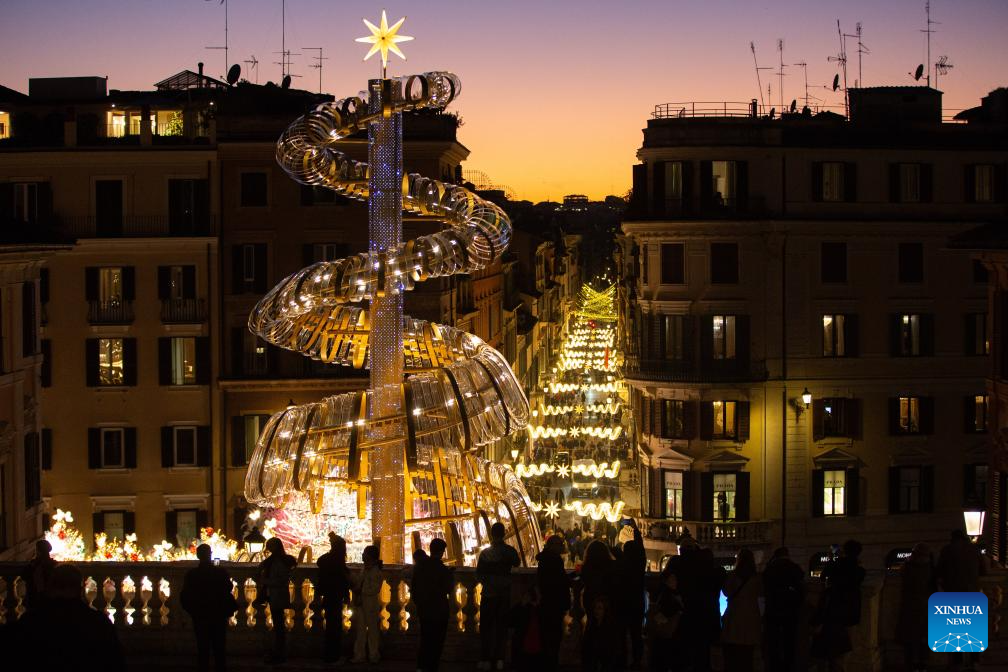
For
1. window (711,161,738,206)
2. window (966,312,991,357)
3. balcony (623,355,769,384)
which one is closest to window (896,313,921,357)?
window (966,312,991,357)

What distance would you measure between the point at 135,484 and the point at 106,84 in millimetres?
16453

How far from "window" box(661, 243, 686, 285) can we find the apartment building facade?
46 mm

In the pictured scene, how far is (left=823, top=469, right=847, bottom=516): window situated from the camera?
5031 centimetres

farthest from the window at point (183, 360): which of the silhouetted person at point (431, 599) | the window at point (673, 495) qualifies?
the silhouetted person at point (431, 599)

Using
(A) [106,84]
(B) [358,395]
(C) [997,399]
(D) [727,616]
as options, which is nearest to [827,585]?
(D) [727,616]

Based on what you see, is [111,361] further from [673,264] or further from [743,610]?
[743,610]

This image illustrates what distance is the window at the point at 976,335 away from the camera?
167 feet

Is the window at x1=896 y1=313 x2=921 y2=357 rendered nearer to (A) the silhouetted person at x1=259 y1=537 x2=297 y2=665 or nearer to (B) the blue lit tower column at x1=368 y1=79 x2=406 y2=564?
(B) the blue lit tower column at x1=368 y1=79 x2=406 y2=564

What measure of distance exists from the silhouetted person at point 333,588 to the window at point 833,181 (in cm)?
3434

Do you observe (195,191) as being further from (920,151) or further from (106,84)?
(920,151)

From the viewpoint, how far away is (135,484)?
50688mm

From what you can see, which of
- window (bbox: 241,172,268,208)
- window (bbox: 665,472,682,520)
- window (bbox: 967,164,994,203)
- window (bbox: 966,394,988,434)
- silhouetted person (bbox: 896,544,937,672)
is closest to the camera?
silhouetted person (bbox: 896,544,937,672)

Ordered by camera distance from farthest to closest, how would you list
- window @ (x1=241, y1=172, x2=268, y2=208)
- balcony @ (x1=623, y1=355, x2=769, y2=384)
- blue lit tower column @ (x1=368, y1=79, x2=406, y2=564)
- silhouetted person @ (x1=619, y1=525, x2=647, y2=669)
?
window @ (x1=241, y1=172, x2=268, y2=208), balcony @ (x1=623, y1=355, x2=769, y2=384), blue lit tower column @ (x1=368, y1=79, x2=406, y2=564), silhouetted person @ (x1=619, y1=525, x2=647, y2=669)

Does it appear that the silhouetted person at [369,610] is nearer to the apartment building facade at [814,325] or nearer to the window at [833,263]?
the apartment building facade at [814,325]
